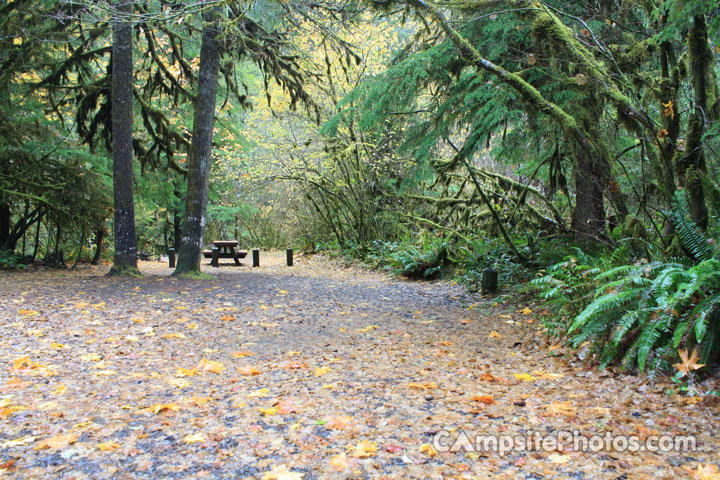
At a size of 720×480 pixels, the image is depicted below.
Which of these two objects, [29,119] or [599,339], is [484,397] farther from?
[29,119]

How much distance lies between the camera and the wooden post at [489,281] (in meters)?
7.69

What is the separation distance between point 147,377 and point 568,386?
3.36m

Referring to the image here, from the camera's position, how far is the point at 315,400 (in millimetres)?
3469

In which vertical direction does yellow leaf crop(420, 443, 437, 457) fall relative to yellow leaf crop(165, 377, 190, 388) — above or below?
below

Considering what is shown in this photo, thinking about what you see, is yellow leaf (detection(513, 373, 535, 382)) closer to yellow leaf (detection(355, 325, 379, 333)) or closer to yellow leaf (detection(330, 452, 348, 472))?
yellow leaf (detection(330, 452, 348, 472))

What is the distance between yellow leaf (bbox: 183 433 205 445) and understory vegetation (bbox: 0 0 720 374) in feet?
8.89

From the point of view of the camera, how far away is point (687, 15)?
4.17 metres

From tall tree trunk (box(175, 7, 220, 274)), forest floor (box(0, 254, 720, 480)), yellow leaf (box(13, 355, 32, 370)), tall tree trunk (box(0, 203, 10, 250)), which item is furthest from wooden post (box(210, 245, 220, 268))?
yellow leaf (box(13, 355, 32, 370))

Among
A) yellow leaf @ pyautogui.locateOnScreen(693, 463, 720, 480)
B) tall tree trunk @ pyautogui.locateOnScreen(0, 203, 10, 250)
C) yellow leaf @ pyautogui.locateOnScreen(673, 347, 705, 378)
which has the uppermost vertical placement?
tall tree trunk @ pyautogui.locateOnScreen(0, 203, 10, 250)

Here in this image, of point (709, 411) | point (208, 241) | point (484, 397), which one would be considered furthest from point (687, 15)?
point (208, 241)

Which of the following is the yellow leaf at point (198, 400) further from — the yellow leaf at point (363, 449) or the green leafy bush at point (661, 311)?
the green leafy bush at point (661, 311)

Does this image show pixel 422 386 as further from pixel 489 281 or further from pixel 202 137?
pixel 202 137

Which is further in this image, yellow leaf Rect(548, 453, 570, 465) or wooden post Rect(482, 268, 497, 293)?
wooden post Rect(482, 268, 497, 293)

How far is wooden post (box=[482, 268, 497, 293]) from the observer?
769cm
